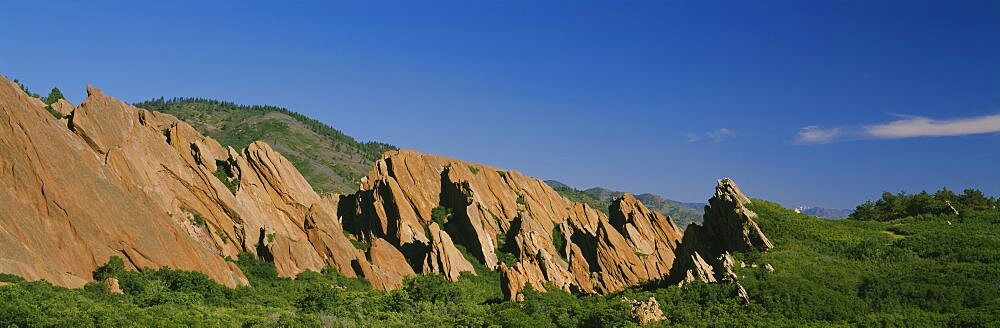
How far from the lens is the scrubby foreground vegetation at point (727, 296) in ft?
177

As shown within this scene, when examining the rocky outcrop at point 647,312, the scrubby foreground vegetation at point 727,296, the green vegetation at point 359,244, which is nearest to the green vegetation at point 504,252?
the green vegetation at point 359,244

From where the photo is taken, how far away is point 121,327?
51.8 metres

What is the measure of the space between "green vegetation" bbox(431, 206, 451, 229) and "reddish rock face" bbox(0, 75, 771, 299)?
0.27 meters

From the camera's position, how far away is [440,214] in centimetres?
11575

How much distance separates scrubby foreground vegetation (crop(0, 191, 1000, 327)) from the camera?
54062mm

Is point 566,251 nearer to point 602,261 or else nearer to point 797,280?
point 602,261

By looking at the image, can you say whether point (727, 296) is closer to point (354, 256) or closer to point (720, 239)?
point (720, 239)

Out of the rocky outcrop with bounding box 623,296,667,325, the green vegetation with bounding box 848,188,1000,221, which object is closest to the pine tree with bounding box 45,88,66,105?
the rocky outcrop with bounding box 623,296,667,325

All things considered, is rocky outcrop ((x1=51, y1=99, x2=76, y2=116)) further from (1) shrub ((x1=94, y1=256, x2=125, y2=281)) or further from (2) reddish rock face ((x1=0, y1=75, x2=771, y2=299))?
(1) shrub ((x1=94, y1=256, x2=125, y2=281))

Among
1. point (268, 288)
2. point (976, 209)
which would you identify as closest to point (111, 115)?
point (268, 288)

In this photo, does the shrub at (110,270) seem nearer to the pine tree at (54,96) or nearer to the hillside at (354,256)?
the hillside at (354,256)

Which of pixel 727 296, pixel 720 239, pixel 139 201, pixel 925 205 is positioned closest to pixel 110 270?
pixel 139 201

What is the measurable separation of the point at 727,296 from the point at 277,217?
54305 millimetres

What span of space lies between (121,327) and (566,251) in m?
67.0
